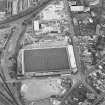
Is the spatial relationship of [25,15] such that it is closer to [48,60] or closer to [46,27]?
[46,27]

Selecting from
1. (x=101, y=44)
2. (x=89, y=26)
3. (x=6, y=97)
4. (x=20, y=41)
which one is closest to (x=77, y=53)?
(x=101, y=44)

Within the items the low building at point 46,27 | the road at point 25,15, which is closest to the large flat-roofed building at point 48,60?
the low building at point 46,27

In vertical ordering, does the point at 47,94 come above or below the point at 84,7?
below

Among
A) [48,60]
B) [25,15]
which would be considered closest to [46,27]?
[25,15]

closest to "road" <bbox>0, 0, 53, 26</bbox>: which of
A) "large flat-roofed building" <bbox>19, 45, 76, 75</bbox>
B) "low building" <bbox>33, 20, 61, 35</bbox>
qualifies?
"low building" <bbox>33, 20, 61, 35</bbox>

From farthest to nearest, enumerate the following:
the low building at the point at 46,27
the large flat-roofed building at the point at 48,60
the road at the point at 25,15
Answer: the road at the point at 25,15
the low building at the point at 46,27
the large flat-roofed building at the point at 48,60

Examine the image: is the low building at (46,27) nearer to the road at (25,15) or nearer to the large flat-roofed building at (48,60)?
the road at (25,15)

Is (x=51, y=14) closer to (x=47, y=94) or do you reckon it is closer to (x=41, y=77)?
(x=41, y=77)

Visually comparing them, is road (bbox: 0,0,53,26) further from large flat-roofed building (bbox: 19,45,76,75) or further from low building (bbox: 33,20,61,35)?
large flat-roofed building (bbox: 19,45,76,75)

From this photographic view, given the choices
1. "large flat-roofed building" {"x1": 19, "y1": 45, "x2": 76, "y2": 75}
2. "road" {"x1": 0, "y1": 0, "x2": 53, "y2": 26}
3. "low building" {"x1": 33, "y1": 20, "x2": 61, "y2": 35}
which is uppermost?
"road" {"x1": 0, "y1": 0, "x2": 53, "y2": 26}
